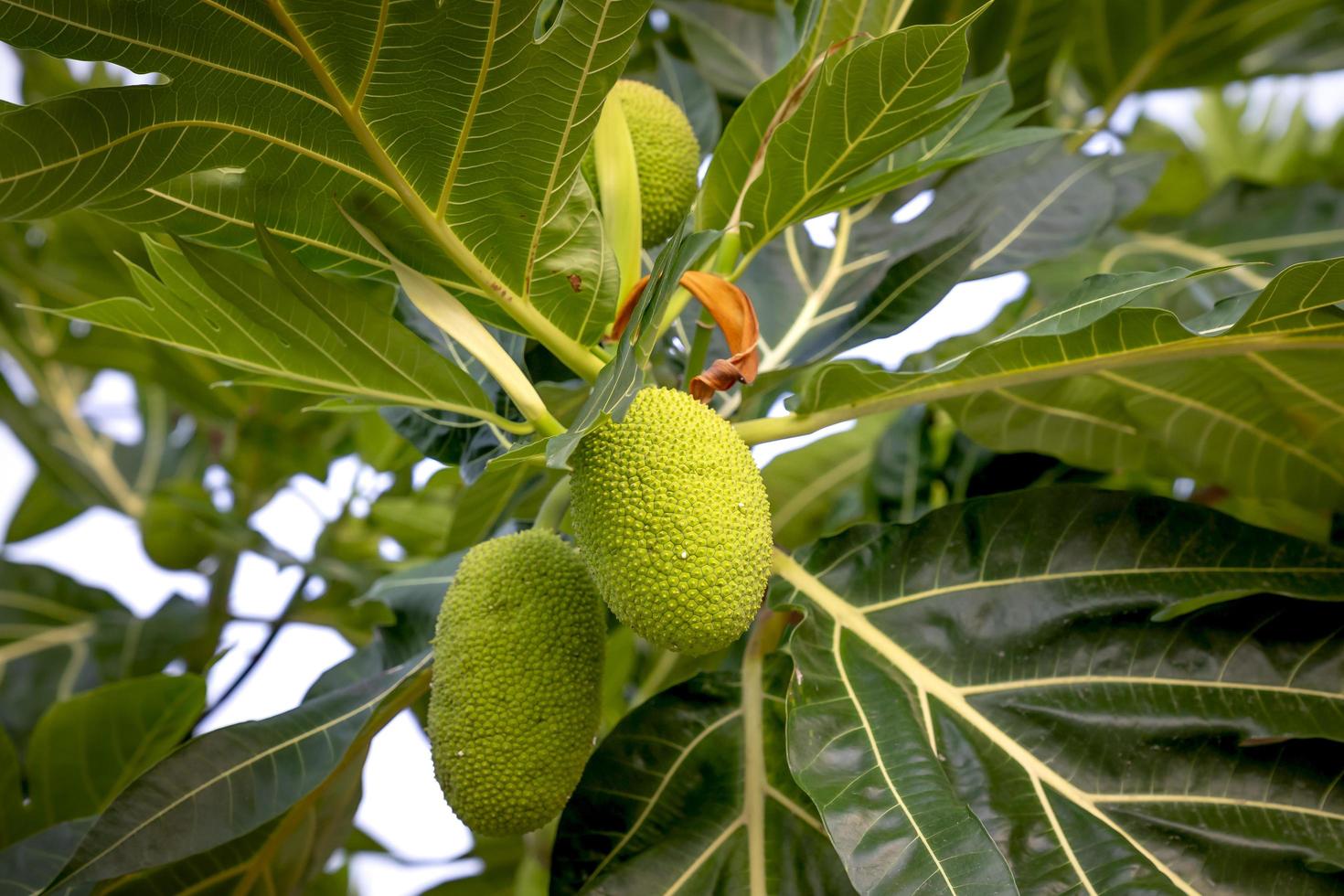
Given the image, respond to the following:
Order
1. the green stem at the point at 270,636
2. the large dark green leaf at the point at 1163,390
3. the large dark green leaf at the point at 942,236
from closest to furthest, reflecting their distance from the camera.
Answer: the large dark green leaf at the point at 1163,390 → the large dark green leaf at the point at 942,236 → the green stem at the point at 270,636

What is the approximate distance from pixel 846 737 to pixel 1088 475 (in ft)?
1.59

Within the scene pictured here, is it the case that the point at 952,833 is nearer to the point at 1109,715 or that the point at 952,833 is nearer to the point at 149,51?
the point at 1109,715

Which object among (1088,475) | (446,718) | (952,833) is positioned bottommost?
(952,833)

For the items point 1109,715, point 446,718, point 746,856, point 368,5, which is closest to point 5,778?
point 446,718

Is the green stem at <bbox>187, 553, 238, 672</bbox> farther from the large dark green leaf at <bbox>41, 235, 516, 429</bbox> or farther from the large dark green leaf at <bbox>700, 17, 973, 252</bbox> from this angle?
the large dark green leaf at <bbox>700, 17, 973, 252</bbox>

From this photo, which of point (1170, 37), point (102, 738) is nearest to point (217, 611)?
point (102, 738)

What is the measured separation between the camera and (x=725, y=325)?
65cm

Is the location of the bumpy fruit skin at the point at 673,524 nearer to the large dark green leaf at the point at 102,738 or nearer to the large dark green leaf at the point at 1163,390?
the large dark green leaf at the point at 1163,390

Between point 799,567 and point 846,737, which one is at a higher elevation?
point 799,567

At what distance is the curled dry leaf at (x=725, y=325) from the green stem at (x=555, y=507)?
0.39 feet

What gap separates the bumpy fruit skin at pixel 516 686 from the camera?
1.98 ft

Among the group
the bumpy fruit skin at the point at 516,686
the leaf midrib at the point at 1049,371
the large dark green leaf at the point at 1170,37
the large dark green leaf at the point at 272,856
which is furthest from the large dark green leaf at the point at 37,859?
the large dark green leaf at the point at 1170,37

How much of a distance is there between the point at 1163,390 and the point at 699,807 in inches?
17.0

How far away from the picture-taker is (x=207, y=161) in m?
0.58
